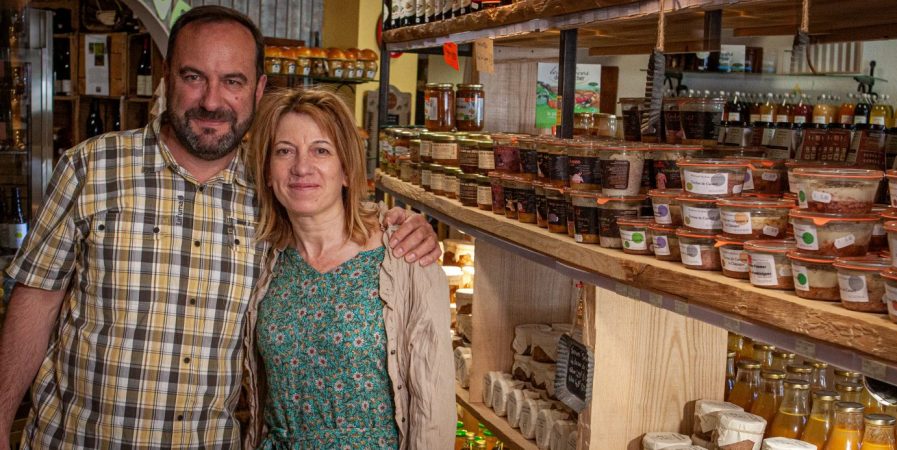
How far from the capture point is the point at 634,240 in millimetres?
2025

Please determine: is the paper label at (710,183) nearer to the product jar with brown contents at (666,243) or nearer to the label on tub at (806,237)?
the product jar with brown contents at (666,243)

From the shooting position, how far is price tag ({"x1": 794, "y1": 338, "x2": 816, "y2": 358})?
1.42 metres

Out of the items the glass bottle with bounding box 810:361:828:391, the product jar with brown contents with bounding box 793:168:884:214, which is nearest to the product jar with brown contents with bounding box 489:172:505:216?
the glass bottle with bounding box 810:361:828:391

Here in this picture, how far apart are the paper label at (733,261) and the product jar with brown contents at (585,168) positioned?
21.5 inches

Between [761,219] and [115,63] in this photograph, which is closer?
[761,219]

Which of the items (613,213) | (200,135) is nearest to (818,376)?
(613,213)

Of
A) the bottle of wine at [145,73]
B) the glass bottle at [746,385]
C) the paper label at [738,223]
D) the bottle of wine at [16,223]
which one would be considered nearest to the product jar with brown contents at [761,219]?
the paper label at [738,223]

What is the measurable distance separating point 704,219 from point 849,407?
507mm

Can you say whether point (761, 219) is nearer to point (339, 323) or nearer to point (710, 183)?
point (710, 183)

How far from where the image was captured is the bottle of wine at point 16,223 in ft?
17.6

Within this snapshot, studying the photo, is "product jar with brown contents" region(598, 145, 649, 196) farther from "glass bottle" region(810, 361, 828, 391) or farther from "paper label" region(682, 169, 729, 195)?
"glass bottle" region(810, 361, 828, 391)

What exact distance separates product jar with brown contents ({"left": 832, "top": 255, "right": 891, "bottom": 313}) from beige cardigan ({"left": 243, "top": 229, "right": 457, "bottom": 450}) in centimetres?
110

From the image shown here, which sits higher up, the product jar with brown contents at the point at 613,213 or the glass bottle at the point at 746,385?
the product jar with brown contents at the point at 613,213

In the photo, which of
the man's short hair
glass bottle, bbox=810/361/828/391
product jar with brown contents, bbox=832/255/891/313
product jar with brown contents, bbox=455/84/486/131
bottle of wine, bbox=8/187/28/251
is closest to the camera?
product jar with brown contents, bbox=832/255/891/313
